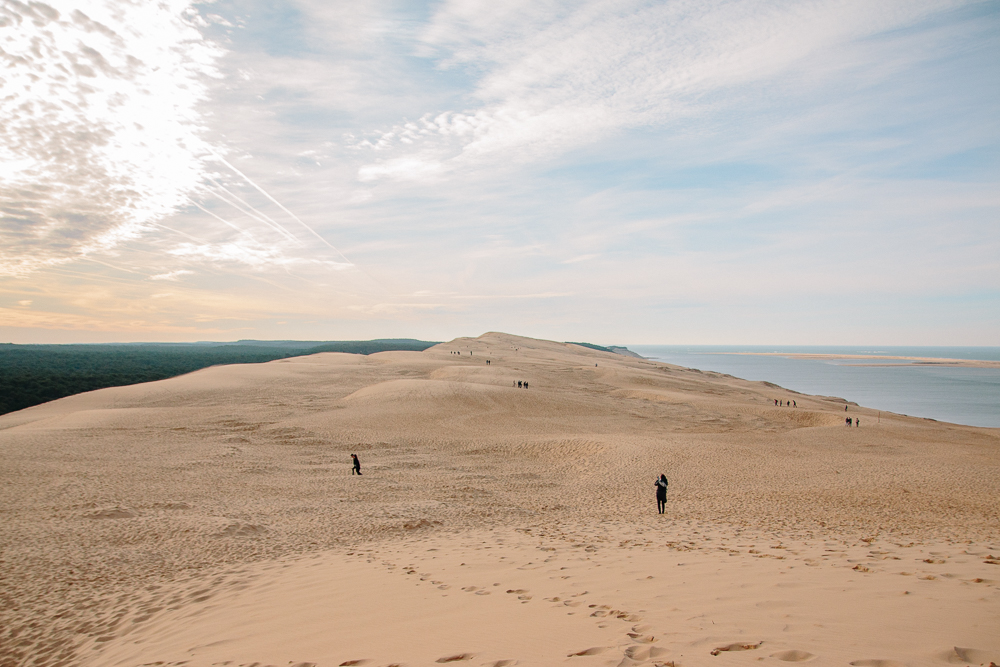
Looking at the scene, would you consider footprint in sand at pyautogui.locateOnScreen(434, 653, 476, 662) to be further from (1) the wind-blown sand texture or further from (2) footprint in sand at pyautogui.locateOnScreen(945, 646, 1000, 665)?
(2) footprint in sand at pyautogui.locateOnScreen(945, 646, 1000, 665)

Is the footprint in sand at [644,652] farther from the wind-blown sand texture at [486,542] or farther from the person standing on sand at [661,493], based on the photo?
the person standing on sand at [661,493]

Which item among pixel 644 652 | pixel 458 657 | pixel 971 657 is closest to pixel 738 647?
pixel 644 652

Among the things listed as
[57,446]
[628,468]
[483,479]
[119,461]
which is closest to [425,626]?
[483,479]

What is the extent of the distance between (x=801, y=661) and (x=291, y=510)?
603 inches

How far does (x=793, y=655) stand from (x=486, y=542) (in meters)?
8.69

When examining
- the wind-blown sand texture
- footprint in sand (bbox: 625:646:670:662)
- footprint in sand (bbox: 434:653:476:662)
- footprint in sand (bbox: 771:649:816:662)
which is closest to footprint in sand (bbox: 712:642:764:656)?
the wind-blown sand texture

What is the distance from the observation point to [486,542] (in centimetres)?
1266

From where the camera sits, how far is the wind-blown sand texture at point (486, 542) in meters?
6.02

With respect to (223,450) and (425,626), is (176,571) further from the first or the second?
A: (223,450)

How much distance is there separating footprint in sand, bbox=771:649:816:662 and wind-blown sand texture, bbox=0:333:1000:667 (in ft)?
0.07

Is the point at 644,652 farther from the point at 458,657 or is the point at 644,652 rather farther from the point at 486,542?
the point at 486,542

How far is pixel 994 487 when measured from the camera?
771 inches

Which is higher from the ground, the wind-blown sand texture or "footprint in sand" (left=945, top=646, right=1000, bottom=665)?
"footprint in sand" (left=945, top=646, right=1000, bottom=665)

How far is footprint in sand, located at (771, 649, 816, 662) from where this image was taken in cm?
475
